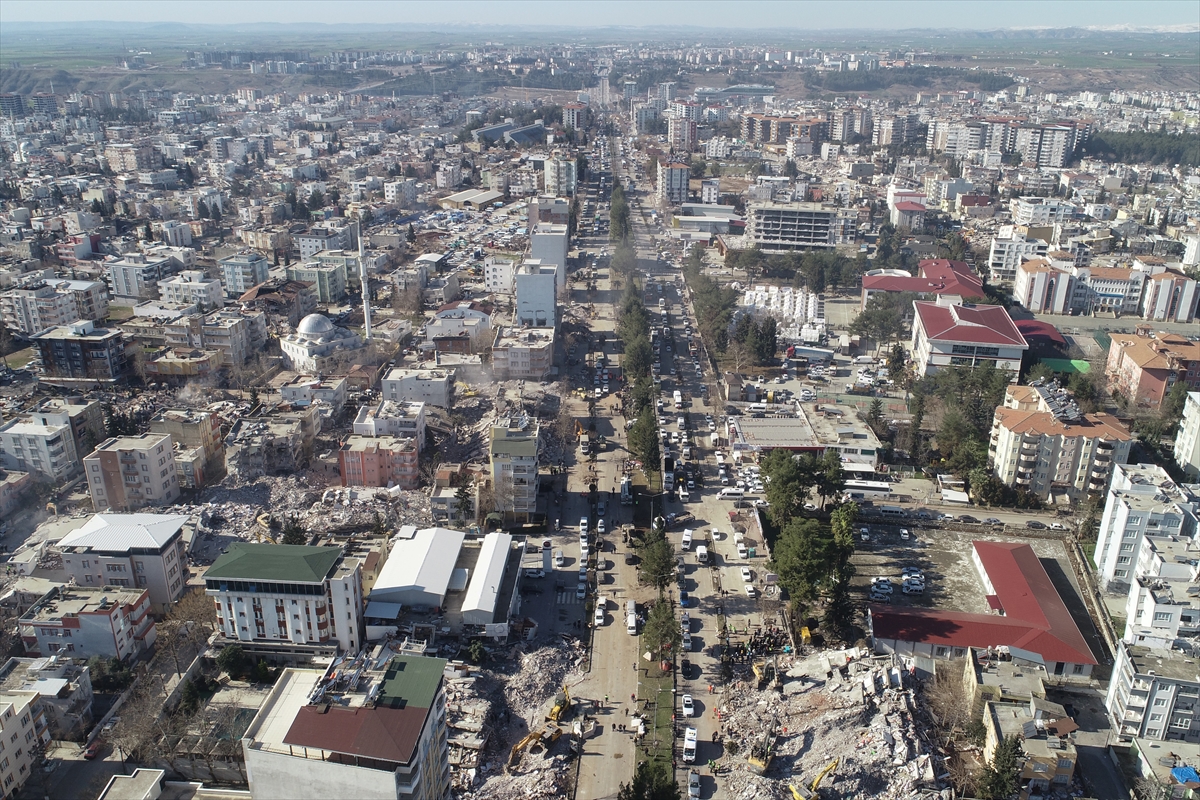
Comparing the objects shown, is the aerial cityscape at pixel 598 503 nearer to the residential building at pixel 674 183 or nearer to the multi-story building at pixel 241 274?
the multi-story building at pixel 241 274

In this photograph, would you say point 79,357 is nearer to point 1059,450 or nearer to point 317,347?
point 317,347

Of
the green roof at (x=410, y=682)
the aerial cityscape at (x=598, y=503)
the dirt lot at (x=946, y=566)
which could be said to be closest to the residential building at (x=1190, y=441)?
the aerial cityscape at (x=598, y=503)

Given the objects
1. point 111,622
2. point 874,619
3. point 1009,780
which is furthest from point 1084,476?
point 111,622

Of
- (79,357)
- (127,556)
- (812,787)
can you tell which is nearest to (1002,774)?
(812,787)

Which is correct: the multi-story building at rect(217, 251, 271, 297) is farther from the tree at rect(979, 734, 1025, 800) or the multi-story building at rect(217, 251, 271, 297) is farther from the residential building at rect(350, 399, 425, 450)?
the tree at rect(979, 734, 1025, 800)

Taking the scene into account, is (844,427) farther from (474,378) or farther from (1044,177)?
(1044,177)

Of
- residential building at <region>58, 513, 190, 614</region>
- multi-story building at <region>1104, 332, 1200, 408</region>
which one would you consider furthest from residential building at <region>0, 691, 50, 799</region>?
multi-story building at <region>1104, 332, 1200, 408</region>
